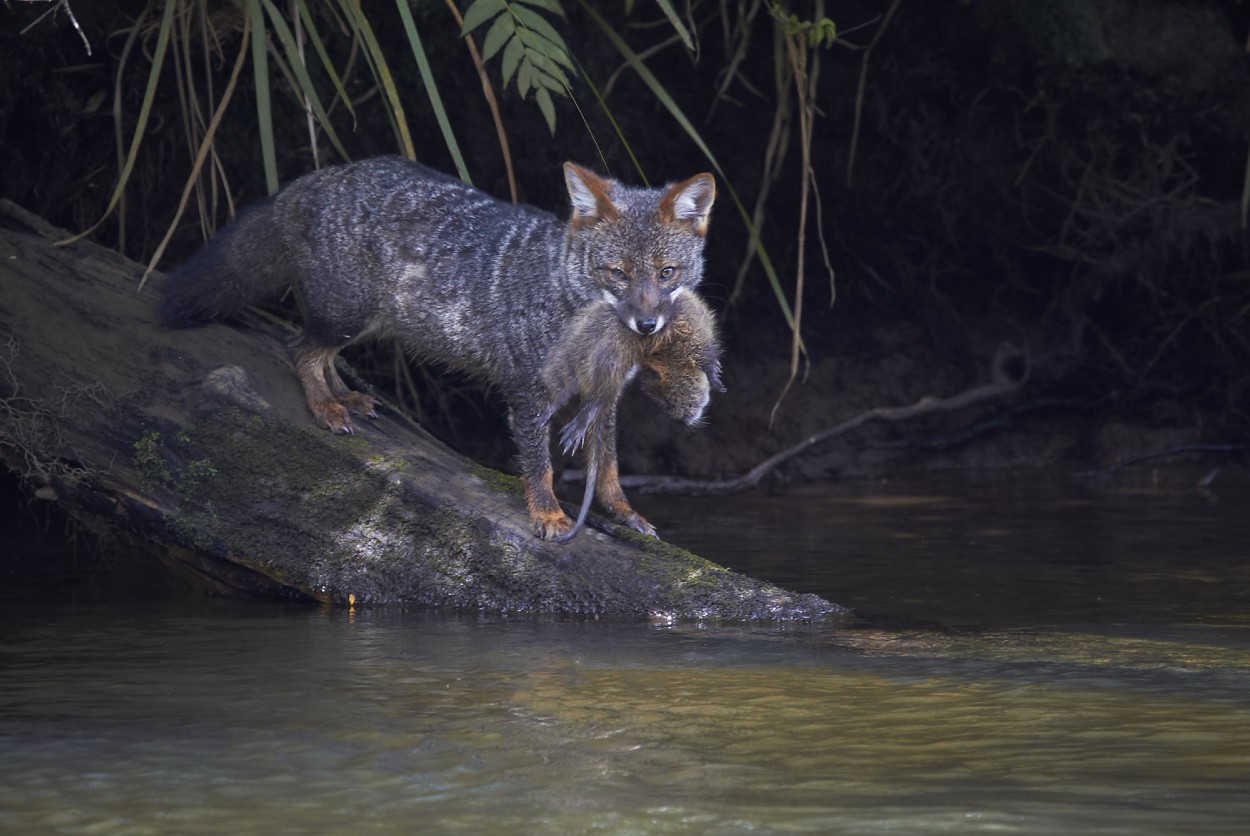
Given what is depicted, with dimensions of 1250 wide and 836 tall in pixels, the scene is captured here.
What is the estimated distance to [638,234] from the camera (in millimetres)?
5211

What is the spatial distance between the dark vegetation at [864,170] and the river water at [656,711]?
172 cm

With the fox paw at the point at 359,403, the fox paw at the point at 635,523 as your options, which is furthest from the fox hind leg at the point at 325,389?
the fox paw at the point at 635,523

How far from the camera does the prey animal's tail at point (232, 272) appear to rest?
5.32m

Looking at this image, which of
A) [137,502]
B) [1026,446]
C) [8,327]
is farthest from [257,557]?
[1026,446]

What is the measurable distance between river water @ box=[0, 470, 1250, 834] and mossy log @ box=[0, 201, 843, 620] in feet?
0.57

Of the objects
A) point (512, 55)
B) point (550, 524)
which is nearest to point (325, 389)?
point (550, 524)

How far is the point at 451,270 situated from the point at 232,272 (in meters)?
0.84

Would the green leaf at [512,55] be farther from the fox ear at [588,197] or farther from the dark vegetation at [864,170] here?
the dark vegetation at [864,170]

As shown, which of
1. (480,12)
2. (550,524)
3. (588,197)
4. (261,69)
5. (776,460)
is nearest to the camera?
(480,12)

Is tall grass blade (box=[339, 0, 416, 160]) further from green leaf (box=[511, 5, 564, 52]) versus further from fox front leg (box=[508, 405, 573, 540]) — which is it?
fox front leg (box=[508, 405, 573, 540])

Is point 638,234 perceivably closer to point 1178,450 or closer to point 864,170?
point 864,170

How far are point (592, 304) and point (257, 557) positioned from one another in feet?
4.82

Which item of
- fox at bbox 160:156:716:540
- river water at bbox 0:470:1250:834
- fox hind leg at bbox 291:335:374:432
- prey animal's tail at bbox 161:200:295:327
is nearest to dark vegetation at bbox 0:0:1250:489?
prey animal's tail at bbox 161:200:295:327

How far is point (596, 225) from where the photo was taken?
17.4 feet
